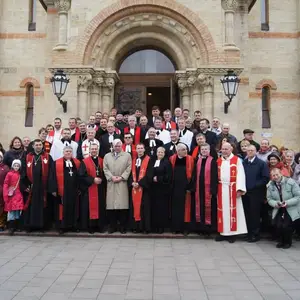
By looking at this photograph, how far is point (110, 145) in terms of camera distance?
9492mm

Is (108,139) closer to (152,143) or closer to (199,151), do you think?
(152,143)

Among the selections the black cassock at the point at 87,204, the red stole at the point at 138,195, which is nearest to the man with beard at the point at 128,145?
the red stole at the point at 138,195

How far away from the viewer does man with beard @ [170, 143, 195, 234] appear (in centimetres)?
848

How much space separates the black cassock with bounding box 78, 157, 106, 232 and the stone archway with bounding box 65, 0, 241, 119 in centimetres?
490

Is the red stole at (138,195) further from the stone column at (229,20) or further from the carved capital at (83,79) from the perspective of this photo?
the stone column at (229,20)

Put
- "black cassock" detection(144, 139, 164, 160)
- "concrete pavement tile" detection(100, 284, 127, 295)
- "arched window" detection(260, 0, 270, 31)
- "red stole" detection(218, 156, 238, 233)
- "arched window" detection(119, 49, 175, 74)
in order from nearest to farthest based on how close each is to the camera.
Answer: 1. "concrete pavement tile" detection(100, 284, 127, 295)
2. "red stole" detection(218, 156, 238, 233)
3. "black cassock" detection(144, 139, 164, 160)
4. "arched window" detection(119, 49, 175, 74)
5. "arched window" detection(260, 0, 270, 31)

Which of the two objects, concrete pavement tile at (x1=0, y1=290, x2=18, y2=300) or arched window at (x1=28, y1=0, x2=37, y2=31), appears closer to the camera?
concrete pavement tile at (x1=0, y1=290, x2=18, y2=300)

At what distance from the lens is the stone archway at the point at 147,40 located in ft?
42.3

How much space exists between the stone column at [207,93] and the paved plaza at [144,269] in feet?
19.3

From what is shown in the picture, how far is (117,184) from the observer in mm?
Result: 8492

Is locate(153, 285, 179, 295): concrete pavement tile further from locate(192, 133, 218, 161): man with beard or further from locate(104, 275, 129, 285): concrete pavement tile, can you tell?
locate(192, 133, 218, 161): man with beard

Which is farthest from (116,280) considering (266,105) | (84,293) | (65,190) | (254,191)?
(266,105)

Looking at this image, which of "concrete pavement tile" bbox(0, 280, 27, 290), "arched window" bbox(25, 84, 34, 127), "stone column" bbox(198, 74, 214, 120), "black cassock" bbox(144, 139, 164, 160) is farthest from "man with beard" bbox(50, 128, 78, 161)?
"arched window" bbox(25, 84, 34, 127)

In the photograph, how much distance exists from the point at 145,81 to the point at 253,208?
808 cm
